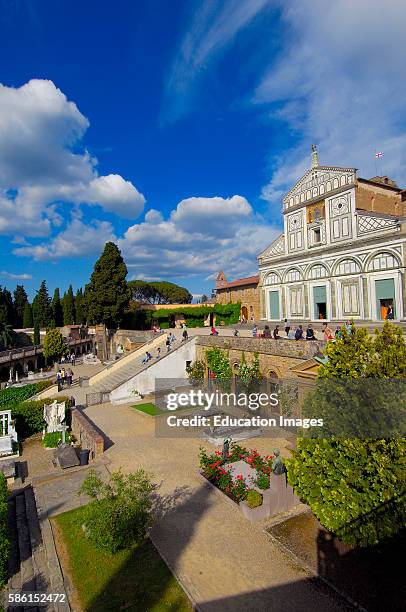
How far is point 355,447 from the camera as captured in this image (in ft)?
22.2

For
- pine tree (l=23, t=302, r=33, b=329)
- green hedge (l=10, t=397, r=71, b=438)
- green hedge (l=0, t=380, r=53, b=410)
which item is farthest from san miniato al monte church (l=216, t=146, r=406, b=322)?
pine tree (l=23, t=302, r=33, b=329)

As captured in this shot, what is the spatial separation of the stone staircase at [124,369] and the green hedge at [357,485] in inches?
672

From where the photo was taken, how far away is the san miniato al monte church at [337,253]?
75.8 feet

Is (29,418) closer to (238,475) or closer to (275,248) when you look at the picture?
(238,475)

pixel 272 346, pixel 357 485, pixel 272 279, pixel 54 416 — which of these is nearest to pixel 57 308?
pixel 272 279

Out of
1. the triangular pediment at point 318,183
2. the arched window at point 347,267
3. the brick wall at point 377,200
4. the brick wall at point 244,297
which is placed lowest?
the brick wall at point 244,297

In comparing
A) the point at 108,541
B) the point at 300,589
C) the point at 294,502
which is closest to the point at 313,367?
the point at 294,502

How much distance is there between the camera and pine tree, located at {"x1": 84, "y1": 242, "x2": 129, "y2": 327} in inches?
1468

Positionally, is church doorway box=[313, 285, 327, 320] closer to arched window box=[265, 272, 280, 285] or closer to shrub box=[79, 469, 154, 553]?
arched window box=[265, 272, 280, 285]

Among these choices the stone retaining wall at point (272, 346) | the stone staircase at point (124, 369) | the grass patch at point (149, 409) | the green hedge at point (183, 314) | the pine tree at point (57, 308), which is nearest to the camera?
the stone retaining wall at point (272, 346)

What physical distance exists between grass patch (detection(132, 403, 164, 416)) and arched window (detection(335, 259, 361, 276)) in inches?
673

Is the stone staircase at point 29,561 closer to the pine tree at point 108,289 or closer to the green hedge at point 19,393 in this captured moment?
the green hedge at point 19,393

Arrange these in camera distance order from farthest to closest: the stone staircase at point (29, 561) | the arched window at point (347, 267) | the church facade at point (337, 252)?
the arched window at point (347, 267)
the church facade at point (337, 252)
the stone staircase at point (29, 561)

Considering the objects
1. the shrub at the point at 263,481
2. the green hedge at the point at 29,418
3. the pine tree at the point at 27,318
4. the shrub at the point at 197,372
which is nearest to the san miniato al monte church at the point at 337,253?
the shrub at the point at 197,372
